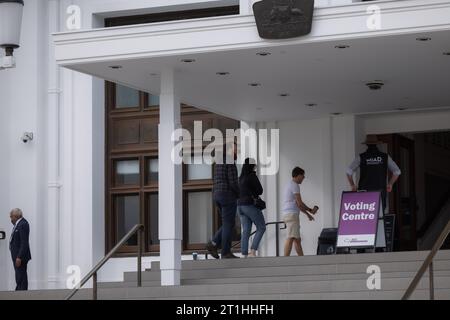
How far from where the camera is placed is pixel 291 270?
19.8 metres

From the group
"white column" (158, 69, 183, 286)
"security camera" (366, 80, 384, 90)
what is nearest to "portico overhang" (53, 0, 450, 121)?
"security camera" (366, 80, 384, 90)

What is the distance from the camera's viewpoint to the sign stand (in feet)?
68.7

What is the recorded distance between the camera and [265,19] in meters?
18.4

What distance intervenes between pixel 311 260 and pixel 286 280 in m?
1.38

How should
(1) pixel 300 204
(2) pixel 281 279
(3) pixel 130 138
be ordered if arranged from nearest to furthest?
(2) pixel 281 279
(1) pixel 300 204
(3) pixel 130 138

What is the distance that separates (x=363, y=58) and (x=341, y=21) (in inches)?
58.6

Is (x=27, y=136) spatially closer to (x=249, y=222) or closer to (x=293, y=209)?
(x=249, y=222)

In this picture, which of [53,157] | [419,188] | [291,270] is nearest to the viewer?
[291,270]

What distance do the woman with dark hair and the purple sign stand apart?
154cm

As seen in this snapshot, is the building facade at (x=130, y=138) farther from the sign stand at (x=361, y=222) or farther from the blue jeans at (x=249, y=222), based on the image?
the sign stand at (x=361, y=222)

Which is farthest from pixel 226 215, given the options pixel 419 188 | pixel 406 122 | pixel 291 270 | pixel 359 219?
pixel 419 188

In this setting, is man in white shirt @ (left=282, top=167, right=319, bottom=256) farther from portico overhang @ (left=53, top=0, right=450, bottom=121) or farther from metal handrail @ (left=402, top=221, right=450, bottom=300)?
metal handrail @ (left=402, top=221, right=450, bottom=300)
